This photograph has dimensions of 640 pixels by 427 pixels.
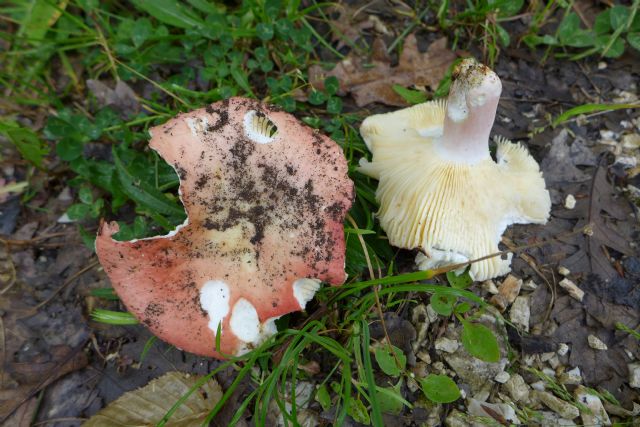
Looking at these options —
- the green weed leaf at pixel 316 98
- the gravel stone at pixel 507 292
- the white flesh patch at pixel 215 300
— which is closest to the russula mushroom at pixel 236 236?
the white flesh patch at pixel 215 300

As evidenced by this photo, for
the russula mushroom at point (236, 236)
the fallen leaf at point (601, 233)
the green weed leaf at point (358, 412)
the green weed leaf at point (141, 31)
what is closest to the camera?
the russula mushroom at point (236, 236)

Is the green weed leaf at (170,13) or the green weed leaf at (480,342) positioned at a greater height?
the green weed leaf at (170,13)

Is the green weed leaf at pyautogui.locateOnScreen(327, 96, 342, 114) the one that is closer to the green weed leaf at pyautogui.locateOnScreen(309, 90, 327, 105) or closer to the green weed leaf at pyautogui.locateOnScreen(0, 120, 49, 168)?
the green weed leaf at pyautogui.locateOnScreen(309, 90, 327, 105)

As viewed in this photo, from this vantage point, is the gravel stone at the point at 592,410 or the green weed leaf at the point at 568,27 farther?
the green weed leaf at the point at 568,27

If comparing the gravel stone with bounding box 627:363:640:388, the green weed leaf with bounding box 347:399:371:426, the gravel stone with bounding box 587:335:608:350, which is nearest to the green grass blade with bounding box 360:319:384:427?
the green weed leaf with bounding box 347:399:371:426

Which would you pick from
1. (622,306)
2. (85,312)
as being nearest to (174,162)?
(85,312)

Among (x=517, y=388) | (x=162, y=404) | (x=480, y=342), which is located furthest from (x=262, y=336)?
(x=517, y=388)

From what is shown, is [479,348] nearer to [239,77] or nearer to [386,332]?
[386,332]

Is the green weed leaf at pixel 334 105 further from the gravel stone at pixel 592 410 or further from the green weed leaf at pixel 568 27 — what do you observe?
the gravel stone at pixel 592 410
